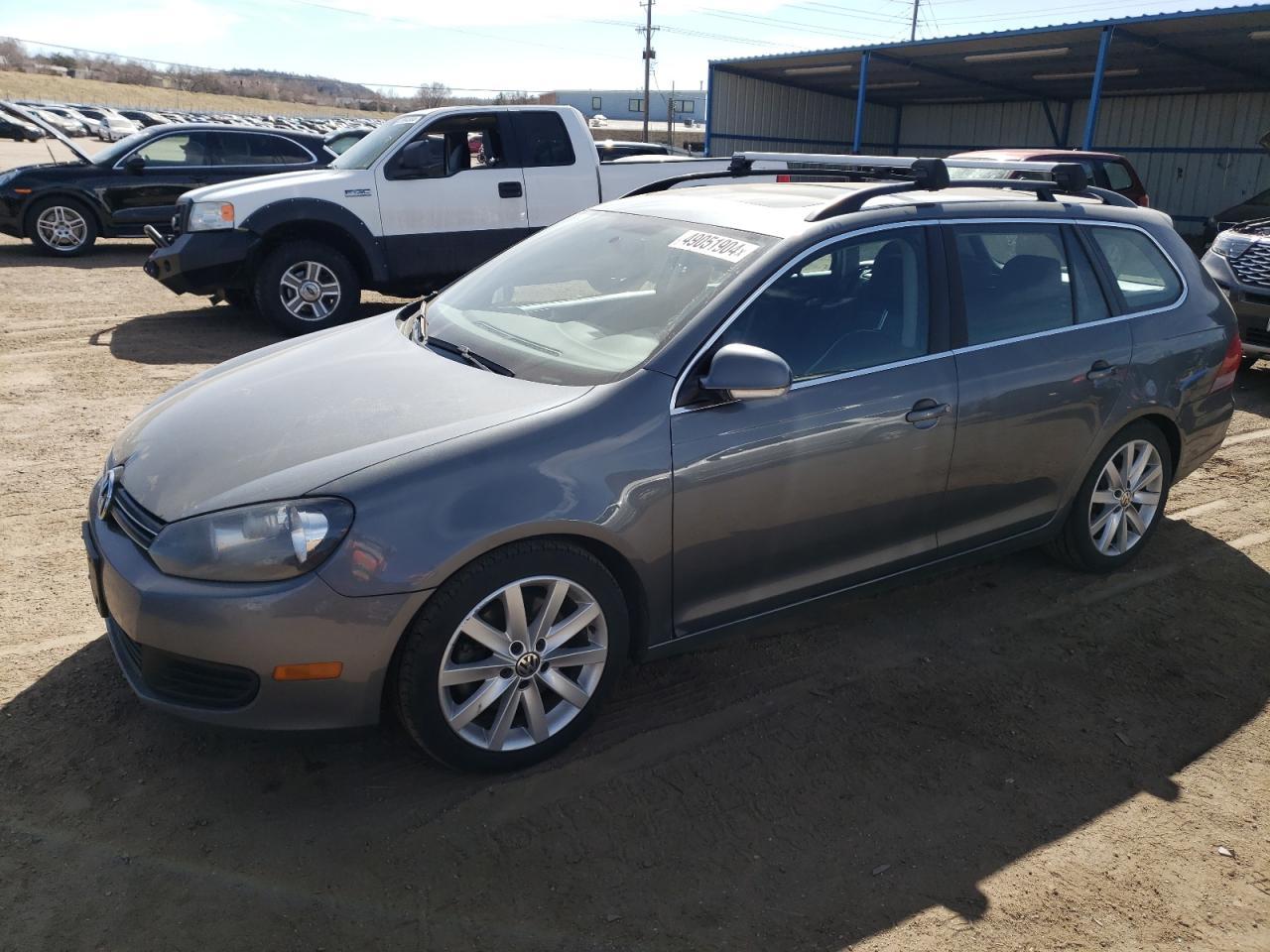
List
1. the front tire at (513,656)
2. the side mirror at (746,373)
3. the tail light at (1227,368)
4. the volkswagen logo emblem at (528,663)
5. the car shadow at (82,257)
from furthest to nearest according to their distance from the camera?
the car shadow at (82,257) → the tail light at (1227,368) → the side mirror at (746,373) → the volkswagen logo emblem at (528,663) → the front tire at (513,656)

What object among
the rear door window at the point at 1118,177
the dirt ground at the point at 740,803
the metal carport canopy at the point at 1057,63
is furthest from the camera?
the metal carport canopy at the point at 1057,63

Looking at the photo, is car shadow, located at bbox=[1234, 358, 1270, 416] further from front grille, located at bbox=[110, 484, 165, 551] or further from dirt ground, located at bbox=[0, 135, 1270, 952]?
front grille, located at bbox=[110, 484, 165, 551]

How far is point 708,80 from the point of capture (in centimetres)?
2322

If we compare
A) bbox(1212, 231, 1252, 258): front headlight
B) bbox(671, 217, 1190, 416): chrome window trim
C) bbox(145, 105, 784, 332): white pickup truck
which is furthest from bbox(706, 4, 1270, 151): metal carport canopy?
bbox(671, 217, 1190, 416): chrome window trim

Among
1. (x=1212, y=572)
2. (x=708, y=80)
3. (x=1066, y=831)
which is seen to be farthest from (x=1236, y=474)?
(x=708, y=80)

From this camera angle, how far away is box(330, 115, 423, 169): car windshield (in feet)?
29.8

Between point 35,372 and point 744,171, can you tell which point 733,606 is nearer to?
point 744,171

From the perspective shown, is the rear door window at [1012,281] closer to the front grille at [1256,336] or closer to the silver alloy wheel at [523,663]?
the silver alloy wheel at [523,663]

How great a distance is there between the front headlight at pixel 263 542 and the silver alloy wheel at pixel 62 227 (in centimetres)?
1232

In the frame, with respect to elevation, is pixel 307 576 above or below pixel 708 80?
below

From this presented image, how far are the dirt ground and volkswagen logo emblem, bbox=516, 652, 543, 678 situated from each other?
35cm

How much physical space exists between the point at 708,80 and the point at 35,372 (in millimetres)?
18937

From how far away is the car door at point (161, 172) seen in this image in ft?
41.8

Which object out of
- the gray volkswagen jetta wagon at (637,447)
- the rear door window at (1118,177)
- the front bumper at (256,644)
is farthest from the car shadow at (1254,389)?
the front bumper at (256,644)
